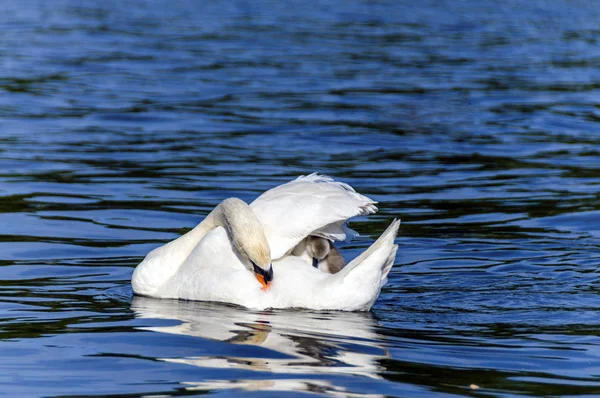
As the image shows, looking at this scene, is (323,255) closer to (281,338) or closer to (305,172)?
(281,338)

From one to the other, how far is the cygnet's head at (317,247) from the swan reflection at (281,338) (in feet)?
2.62

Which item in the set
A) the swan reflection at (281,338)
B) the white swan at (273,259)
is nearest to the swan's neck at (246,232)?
the white swan at (273,259)

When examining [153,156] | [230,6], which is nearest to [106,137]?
[153,156]

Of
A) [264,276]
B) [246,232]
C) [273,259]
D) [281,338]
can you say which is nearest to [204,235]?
[273,259]

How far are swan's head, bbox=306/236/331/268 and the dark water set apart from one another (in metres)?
0.52

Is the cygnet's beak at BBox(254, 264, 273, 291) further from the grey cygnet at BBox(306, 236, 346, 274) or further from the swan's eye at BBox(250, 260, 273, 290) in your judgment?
the grey cygnet at BBox(306, 236, 346, 274)

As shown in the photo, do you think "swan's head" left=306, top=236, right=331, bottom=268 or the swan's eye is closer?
the swan's eye

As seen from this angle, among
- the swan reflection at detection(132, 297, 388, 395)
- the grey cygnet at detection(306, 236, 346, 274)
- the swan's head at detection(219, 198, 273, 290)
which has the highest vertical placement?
the swan's head at detection(219, 198, 273, 290)

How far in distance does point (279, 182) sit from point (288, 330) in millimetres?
5827

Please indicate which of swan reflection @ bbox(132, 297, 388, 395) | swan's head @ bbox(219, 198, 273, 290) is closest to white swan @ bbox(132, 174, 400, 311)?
swan's head @ bbox(219, 198, 273, 290)

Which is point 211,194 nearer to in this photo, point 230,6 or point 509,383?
point 509,383

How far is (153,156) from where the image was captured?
14.2 metres

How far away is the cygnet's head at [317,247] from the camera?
8317mm

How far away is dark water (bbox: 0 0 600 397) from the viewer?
6336 mm
